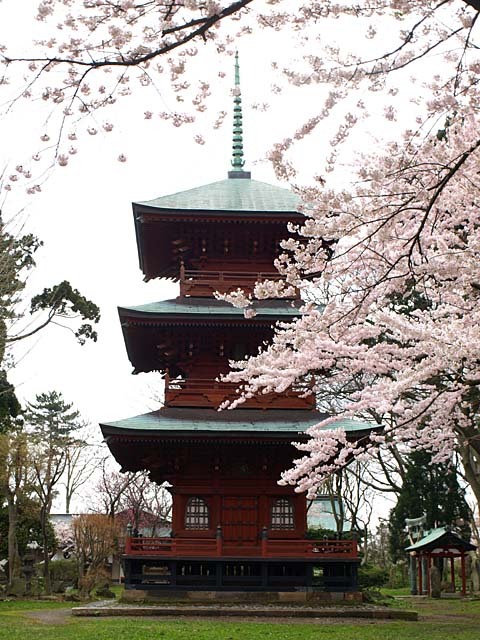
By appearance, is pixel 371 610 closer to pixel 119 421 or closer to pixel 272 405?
pixel 272 405

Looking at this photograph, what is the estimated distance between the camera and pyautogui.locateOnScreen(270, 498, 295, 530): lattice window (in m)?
→ 18.8

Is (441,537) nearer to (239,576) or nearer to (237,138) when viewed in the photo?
(239,576)

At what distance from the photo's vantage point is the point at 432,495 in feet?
92.2

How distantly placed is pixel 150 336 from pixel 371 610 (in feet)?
26.3

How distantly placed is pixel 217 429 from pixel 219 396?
1604mm

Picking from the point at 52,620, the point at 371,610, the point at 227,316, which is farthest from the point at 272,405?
the point at 52,620

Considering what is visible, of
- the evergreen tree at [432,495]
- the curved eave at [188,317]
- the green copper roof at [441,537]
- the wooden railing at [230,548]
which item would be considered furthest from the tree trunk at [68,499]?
the wooden railing at [230,548]

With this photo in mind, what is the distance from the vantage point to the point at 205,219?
19.8m

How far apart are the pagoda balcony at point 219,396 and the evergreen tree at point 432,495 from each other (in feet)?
30.3

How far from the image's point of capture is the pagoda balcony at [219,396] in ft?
63.4

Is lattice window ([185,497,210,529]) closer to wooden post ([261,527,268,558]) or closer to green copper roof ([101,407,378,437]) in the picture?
wooden post ([261,527,268,558])

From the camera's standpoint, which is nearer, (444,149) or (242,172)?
(444,149)

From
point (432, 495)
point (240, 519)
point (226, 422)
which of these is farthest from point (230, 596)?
point (432, 495)

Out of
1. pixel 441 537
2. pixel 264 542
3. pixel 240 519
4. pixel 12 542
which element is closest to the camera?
pixel 264 542
